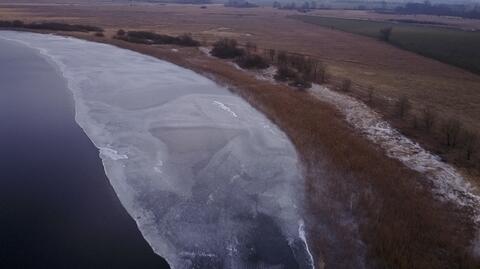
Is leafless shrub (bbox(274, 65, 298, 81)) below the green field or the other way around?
the other way around

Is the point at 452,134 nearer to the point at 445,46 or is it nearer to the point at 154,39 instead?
the point at 154,39

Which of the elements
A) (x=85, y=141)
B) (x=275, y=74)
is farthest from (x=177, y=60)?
(x=85, y=141)

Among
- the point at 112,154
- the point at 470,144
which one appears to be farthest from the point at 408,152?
the point at 112,154

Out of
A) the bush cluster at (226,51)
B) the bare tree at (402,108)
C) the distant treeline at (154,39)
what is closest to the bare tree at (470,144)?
the bare tree at (402,108)

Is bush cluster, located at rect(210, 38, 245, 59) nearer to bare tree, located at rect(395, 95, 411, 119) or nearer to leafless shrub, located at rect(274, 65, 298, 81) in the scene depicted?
leafless shrub, located at rect(274, 65, 298, 81)

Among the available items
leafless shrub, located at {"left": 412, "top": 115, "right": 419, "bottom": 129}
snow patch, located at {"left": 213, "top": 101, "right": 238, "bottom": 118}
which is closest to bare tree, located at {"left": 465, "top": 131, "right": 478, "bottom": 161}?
leafless shrub, located at {"left": 412, "top": 115, "right": 419, "bottom": 129}

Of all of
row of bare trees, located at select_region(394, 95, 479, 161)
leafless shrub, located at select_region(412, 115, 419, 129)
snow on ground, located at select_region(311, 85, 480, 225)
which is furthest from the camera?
leafless shrub, located at select_region(412, 115, 419, 129)
